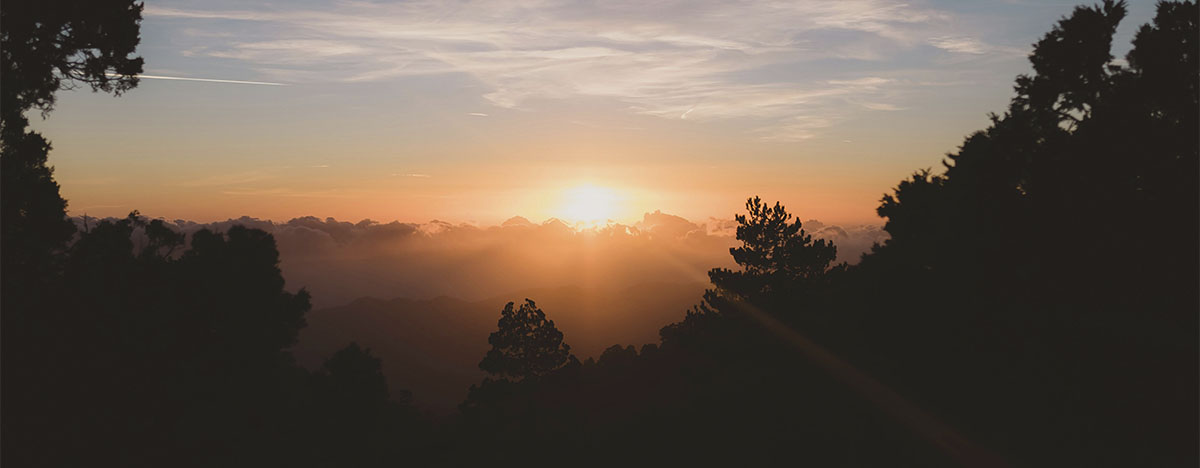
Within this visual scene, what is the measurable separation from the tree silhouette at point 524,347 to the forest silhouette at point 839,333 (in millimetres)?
17380

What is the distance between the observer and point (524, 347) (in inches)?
2340

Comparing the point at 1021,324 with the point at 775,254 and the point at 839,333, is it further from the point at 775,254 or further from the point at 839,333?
the point at 775,254

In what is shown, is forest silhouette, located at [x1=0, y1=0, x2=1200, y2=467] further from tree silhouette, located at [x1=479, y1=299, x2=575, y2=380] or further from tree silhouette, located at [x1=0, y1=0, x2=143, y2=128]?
tree silhouette, located at [x1=479, y1=299, x2=575, y2=380]

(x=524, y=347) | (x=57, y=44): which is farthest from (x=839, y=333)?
(x=57, y=44)

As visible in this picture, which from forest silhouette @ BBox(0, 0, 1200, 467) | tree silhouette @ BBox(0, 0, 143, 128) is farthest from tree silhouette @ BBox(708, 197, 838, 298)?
tree silhouette @ BBox(0, 0, 143, 128)

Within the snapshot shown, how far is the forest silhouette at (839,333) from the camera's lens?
19.3 meters

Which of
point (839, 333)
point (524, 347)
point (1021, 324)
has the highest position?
point (1021, 324)

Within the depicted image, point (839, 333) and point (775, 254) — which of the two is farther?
point (775, 254)

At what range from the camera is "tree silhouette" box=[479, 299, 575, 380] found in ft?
193

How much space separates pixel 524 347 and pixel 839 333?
31.2m

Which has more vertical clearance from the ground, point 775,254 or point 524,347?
point 775,254

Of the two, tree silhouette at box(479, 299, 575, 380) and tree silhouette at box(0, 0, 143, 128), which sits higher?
tree silhouette at box(0, 0, 143, 128)

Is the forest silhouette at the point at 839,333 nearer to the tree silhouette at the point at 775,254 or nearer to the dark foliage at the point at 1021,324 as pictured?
the dark foliage at the point at 1021,324

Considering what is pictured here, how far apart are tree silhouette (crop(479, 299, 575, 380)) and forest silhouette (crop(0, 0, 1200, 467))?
17.4 metres
